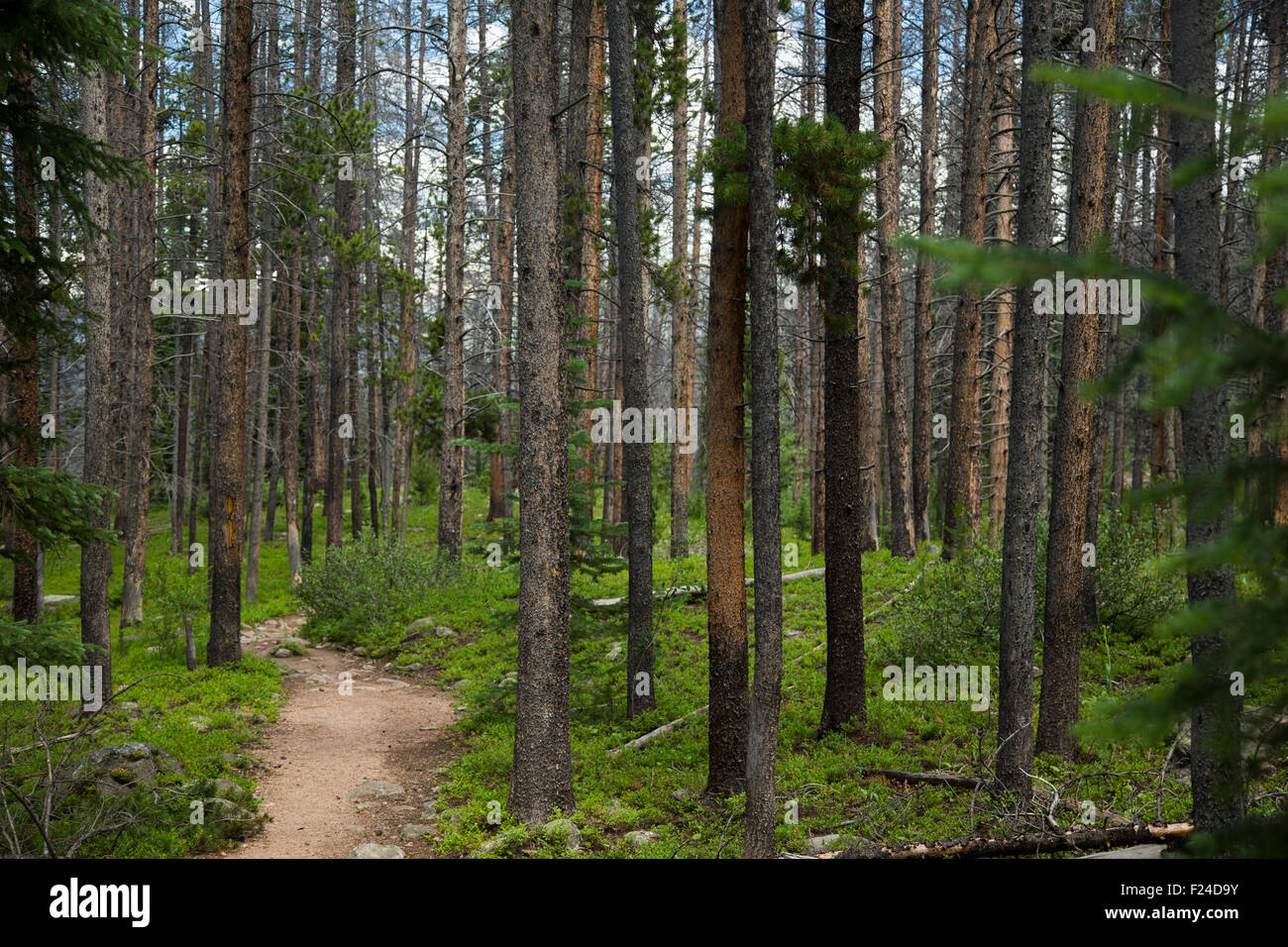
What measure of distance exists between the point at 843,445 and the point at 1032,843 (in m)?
4.18

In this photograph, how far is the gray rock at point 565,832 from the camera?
697cm

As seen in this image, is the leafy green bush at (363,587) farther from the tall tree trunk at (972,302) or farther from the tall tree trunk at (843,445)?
the tall tree trunk at (972,302)

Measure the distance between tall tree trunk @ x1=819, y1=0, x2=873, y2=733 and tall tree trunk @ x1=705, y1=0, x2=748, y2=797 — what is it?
1.05 meters

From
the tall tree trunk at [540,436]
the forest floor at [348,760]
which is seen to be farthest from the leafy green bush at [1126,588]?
the forest floor at [348,760]

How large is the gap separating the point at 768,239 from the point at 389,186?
28729 millimetres

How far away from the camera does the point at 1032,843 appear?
6.06 meters

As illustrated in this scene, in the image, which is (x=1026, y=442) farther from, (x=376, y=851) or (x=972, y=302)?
(x=972, y=302)

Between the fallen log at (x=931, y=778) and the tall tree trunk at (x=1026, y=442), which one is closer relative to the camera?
the tall tree trunk at (x=1026, y=442)

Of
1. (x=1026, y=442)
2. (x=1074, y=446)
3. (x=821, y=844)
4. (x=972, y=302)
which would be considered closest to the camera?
(x=821, y=844)

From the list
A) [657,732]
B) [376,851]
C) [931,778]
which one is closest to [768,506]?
[931,778]

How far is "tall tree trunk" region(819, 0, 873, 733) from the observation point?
28.0 ft

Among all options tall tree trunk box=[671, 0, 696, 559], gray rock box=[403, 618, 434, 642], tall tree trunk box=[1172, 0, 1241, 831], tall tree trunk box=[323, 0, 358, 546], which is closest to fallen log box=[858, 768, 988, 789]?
tall tree trunk box=[1172, 0, 1241, 831]

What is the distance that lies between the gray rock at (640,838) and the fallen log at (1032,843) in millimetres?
1593
